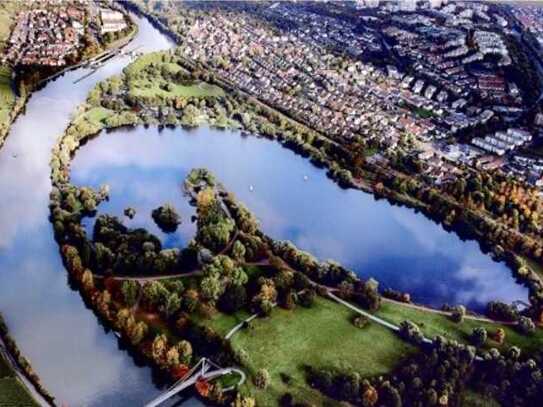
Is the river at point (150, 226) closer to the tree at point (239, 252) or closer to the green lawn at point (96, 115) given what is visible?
the green lawn at point (96, 115)

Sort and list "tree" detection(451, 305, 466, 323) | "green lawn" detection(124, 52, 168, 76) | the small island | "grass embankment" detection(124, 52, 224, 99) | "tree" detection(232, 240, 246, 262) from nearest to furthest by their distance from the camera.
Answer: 1. "tree" detection(451, 305, 466, 323)
2. "tree" detection(232, 240, 246, 262)
3. the small island
4. "grass embankment" detection(124, 52, 224, 99)
5. "green lawn" detection(124, 52, 168, 76)

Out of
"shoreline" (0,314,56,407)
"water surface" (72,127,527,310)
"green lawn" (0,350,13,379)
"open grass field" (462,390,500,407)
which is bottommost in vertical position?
"water surface" (72,127,527,310)

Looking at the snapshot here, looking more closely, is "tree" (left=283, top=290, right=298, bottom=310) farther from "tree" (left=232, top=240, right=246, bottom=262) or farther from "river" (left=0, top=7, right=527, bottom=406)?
"river" (left=0, top=7, right=527, bottom=406)

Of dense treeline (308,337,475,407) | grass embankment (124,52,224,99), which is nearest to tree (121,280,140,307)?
dense treeline (308,337,475,407)

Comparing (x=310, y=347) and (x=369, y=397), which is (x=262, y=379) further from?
(x=369, y=397)

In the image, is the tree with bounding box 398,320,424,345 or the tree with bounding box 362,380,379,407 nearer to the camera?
the tree with bounding box 362,380,379,407

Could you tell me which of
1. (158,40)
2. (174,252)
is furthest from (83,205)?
(158,40)
